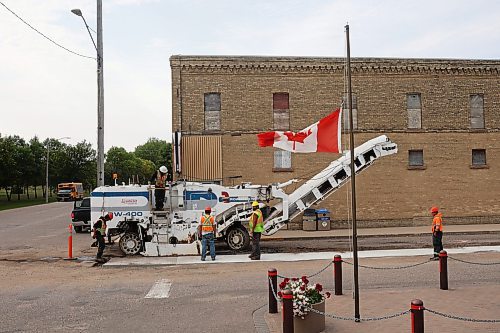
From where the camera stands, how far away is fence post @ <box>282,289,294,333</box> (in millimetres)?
7848

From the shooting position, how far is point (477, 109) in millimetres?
27172

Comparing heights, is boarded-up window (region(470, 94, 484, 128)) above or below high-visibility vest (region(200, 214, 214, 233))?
above

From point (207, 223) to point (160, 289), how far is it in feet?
13.7

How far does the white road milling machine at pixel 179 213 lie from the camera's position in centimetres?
1778

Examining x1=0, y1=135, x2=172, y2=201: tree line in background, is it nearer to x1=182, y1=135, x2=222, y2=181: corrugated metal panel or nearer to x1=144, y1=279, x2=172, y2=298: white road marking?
x1=182, y1=135, x2=222, y2=181: corrugated metal panel

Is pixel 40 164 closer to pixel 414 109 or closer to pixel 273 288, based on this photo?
pixel 414 109

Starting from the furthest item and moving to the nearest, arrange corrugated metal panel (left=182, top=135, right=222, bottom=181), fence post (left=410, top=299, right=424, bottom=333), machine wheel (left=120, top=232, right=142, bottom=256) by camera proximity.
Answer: corrugated metal panel (left=182, top=135, right=222, bottom=181), machine wheel (left=120, top=232, right=142, bottom=256), fence post (left=410, top=299, right=424, bottom=333)

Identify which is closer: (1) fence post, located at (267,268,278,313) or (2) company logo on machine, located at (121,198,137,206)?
(1) fence post, located at (267,268,278,313)

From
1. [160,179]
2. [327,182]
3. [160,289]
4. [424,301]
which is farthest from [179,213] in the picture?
[424,301]

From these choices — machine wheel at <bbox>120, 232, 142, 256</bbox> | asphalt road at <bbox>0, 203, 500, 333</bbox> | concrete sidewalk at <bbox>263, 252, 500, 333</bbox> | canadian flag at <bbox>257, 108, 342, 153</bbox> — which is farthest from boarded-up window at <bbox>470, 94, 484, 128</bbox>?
canadian flag at <bbox>257, 108, 342, 153</bbox>

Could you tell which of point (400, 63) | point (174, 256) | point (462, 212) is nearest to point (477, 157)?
point (462, 212)

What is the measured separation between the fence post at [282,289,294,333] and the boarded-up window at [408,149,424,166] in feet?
65.8

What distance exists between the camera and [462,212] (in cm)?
2669

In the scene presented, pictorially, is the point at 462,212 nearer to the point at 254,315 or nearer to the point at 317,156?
the point at 317,156
